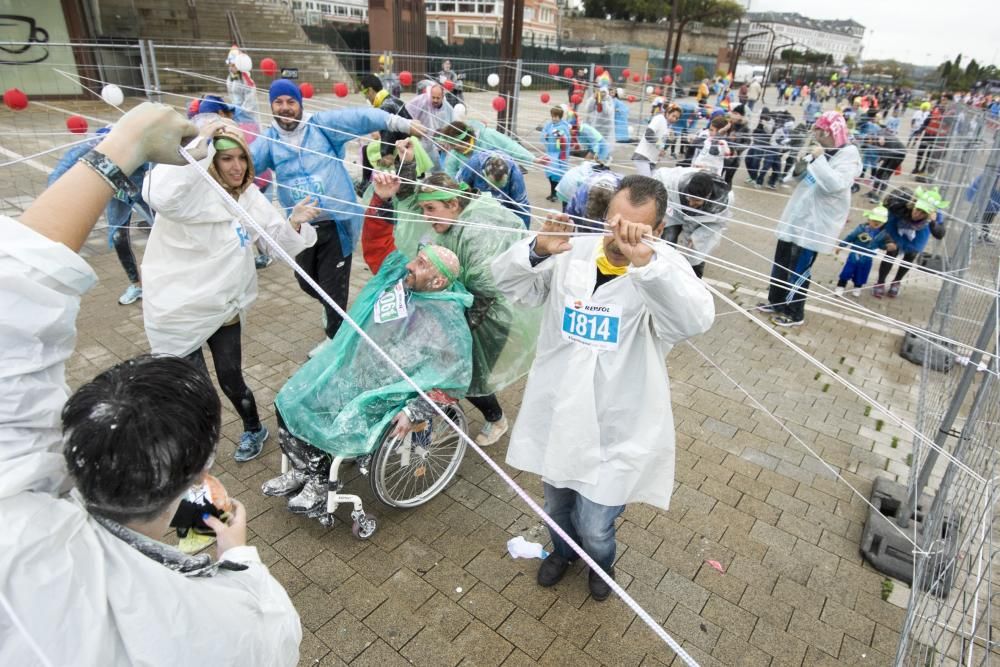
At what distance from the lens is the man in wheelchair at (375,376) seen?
2684mm

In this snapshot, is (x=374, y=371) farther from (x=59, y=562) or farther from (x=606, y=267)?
(x=59, y=562)

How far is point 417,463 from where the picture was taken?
310 cm

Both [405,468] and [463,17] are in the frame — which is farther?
[463,17]

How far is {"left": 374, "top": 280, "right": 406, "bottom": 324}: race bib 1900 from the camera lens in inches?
115

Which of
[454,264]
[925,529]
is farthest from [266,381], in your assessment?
[925,529]

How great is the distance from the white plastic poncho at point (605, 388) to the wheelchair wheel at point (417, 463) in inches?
34.9

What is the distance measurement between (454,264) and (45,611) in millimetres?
2334

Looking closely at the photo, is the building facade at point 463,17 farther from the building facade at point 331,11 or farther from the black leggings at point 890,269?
the black leggings at point 890,269

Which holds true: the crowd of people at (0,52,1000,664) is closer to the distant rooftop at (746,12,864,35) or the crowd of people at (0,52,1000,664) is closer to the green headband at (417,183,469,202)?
the green headband at (417,183,469,202)

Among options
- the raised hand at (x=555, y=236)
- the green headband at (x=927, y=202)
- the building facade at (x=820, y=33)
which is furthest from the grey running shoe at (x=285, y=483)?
the building facade at (x=820, y=33)

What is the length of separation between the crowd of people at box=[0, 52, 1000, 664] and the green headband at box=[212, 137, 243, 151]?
11mm

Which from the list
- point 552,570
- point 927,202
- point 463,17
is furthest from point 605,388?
point 463,17

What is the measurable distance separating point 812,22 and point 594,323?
130m

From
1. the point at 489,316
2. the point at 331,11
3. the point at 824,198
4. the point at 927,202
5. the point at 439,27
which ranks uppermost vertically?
the point at 439,27
